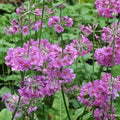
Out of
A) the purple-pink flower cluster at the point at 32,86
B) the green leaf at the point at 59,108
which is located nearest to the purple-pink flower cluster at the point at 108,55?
the purple-pink flower cluster at the point at 32,86

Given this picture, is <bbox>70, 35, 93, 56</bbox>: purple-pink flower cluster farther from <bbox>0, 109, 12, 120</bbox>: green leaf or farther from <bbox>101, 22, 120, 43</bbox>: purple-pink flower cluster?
<bbox>0, 109, 12, 120</bbox>: green leaf

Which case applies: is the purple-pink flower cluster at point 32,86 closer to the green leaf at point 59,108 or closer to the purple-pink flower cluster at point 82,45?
the purple-pink flower cluster at point 82,45

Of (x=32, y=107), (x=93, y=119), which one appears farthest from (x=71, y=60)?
(x=93, y=119)

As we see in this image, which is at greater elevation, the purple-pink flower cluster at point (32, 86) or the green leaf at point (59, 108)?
the purple-pink flower cluster at point (32, 86)

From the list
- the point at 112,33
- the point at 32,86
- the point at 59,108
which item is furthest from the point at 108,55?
the point at 59,108

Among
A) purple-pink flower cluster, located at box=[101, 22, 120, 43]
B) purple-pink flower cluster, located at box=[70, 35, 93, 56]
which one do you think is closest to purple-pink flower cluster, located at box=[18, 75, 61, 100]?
purple-pink flower cluster, located at box=[101, 22, 120, 43]

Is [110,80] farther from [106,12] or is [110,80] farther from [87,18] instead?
[87,18]

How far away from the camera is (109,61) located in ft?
6.94

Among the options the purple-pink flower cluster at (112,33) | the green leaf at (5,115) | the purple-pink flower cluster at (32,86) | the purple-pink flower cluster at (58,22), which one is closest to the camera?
the purple-pink flower cluster at (32,86)

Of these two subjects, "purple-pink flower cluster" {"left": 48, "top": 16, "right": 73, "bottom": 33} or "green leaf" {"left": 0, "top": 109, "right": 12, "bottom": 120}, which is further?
"green leaf" {"left": 0, "top": 109, "right": 12, "bottom": 120}

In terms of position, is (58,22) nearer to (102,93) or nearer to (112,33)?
(112,33)

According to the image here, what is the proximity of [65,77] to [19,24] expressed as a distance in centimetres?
58

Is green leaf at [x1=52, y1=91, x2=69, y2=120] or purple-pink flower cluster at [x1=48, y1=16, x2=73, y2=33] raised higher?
purple-pink flower cluster at [x1=48, y1=16, x2=73, y2=33]

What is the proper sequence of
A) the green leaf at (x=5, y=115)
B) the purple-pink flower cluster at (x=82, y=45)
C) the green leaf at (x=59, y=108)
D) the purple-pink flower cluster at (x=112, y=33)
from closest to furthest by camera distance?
the purple-pink flower cluster at (x=112, y=33)
the purple-pink flower cluster at (x=82, y=45)
the green leaf at (x=5, y=115)
the green leaf at (x=59, y=108)
